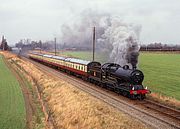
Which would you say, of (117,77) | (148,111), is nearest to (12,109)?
(117,77)

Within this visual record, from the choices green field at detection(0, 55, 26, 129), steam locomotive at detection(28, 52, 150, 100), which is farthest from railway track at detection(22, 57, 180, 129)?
green field at detection(0, 55, 26, 129)

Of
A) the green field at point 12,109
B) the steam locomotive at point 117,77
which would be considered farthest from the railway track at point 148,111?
the green field at point 12,109

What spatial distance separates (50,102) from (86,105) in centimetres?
640

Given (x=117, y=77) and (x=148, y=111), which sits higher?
(x=117, y=77)

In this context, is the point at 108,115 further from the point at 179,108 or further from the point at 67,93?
the point at 67,93

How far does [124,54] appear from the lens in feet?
102

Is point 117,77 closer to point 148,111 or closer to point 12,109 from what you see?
point 148,111

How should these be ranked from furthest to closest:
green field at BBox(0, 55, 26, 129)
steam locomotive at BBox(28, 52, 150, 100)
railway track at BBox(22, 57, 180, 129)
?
steam locomotive at BBox(28, 52, 150, 100)
green field at BBox(0, 55, 26, 129)
railway track at BBox(22, 57, 180, 129)

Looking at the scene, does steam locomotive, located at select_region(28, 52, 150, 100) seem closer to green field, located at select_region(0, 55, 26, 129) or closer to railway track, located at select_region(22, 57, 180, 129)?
railway track, located at select_region(22, 57, 180, 129)

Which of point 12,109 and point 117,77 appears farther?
point 117,77

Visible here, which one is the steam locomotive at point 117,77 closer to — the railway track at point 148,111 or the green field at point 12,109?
the railway track at point 148,111

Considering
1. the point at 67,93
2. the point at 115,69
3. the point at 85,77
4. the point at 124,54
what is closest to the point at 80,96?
the point at 67,93

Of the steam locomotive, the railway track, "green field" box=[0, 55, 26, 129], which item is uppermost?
the steam locomotive

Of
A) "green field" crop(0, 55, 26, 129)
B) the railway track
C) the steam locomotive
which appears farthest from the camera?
the steam locomotive
